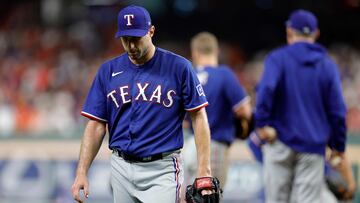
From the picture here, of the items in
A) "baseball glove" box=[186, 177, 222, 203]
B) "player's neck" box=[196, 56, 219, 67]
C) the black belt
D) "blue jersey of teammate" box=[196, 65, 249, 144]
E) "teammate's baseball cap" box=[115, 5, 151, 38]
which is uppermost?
"teammate's baseball cap" box=[115, 5, 151, 38]

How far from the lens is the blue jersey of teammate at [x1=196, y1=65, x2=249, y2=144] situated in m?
8.22

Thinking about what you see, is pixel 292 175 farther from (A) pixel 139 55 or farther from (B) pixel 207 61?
(A) pixel 139 55

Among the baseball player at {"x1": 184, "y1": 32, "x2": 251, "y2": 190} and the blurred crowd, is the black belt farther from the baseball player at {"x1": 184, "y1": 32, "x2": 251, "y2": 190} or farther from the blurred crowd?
the blurred crowd

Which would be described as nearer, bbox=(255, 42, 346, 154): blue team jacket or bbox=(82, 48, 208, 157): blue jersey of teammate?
bbox=(82, 48, 208, 157): blue jersey of teammate

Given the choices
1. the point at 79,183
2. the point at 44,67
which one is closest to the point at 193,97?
the point at 79,183

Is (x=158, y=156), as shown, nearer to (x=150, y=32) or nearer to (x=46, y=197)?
(x=150, y=32)

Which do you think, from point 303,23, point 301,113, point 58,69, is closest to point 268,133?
point 301,113

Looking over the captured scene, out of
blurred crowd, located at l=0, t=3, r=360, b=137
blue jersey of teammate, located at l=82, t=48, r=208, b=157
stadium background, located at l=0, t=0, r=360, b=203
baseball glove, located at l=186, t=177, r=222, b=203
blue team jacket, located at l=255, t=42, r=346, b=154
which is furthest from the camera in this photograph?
blurred crowd, located at l=0, t=3, r=360, b=137

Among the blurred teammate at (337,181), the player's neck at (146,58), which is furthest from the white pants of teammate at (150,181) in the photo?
the blurred teammate at (337,181)

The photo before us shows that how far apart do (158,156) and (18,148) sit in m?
7.91

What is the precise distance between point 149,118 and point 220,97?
277cm

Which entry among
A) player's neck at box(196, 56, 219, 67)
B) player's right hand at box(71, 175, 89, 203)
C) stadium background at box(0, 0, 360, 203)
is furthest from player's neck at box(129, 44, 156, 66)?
stadium background at box(0, 0, 360, 203)

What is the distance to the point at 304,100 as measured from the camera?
771 centimetres

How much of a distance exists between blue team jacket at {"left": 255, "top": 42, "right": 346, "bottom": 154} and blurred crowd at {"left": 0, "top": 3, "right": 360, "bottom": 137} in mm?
6258
